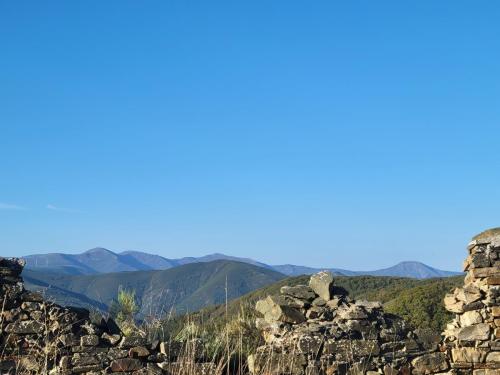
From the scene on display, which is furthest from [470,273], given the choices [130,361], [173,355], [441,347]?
[130,361]

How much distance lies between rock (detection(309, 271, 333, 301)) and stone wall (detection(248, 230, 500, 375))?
16 mm

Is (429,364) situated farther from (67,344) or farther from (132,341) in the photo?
(67,344)

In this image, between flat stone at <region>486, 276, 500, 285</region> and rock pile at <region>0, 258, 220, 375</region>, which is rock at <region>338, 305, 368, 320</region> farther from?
rock pile at <region>0, 258, 220, 375</region>

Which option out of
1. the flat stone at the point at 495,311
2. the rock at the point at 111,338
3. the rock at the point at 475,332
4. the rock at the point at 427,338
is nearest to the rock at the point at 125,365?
the rock at the point at 111,338

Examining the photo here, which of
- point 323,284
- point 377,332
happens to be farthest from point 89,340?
Answer: point 377,332

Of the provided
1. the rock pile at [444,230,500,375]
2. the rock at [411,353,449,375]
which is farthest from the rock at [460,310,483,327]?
the rock at [411,353,449,375]

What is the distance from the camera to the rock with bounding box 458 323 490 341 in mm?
9242

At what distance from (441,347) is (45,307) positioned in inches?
236

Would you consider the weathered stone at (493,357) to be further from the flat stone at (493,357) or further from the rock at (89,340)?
the rock at (89,340)

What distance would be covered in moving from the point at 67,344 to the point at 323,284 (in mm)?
4003

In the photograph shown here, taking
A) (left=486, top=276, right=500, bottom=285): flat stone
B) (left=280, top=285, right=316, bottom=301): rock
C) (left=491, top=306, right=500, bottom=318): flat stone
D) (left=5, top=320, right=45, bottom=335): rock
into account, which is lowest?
(left=5, top=320, right=45, bottom=335): rock

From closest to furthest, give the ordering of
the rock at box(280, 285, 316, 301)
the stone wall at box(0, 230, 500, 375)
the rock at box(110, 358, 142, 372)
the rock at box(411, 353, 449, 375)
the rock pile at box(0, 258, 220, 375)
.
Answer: the rock pile at box(0, 258, 220, 375)
the stone wall at box(0, 230, 500, 375)
the rock at box(110, 358, 142, 372)
the rock at box(411, 353, 449, 375)
the rock at box(280, 285, 316, 301)

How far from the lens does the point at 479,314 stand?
939 cm

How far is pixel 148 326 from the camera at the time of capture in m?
8.77
